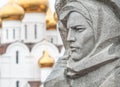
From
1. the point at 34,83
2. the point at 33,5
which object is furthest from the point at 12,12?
the point at 34,83

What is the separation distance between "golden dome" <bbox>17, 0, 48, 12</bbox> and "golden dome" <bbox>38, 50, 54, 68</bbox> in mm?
2441

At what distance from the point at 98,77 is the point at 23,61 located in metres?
34.0

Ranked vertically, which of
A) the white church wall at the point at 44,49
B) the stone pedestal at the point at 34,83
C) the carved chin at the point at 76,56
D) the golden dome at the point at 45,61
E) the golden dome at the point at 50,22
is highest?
the golden dome at the point at 50,22

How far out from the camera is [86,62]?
3.24m

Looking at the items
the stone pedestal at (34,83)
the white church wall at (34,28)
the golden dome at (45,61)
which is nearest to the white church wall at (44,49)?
the white church wall at (34,28)

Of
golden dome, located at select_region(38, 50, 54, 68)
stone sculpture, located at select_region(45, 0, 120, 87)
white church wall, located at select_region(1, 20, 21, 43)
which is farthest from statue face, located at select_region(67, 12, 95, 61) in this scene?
white church wall, located at select_region(1, 20, 21, 43)

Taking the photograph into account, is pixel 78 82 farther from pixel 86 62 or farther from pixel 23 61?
pixel 23 61

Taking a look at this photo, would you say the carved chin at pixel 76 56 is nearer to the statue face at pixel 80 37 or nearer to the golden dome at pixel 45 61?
the statue face at pixel 80 37

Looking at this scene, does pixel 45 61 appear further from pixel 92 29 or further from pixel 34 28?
pixel 92 29

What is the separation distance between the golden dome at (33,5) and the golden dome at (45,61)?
2441 millimetres

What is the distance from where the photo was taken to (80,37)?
3.25m

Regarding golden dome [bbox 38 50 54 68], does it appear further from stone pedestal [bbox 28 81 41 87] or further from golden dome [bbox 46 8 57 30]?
golden dome [bbox 46 8 57 30]

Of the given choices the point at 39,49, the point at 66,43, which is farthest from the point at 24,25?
the point at 66,43

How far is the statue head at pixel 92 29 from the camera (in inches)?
128
